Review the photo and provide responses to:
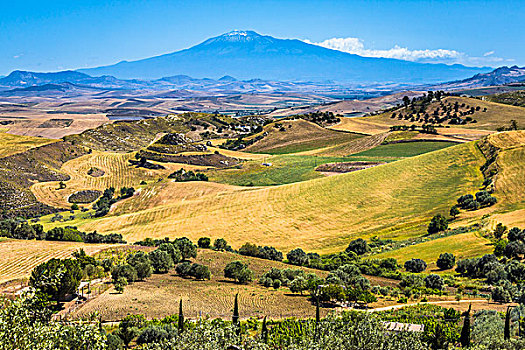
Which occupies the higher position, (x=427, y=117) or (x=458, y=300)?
(x=427, y=117)

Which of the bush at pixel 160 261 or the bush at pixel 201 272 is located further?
the bush at pixel 160 261

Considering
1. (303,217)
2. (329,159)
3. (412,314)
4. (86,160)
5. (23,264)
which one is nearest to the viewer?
(412,314)

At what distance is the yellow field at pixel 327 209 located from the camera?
61.5m

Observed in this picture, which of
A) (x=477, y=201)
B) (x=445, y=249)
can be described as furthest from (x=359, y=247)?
(x=477, y=201)

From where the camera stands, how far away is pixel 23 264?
4528cm

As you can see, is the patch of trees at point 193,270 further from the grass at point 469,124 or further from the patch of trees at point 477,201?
the grass at point 469,124

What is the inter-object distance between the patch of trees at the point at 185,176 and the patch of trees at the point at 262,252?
56.6m

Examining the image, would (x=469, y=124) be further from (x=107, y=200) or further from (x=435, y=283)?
(x=435, y=283)

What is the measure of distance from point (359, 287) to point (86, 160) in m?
118

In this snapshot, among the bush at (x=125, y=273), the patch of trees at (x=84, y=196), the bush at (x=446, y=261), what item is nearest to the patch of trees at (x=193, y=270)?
the bush at (x=125, y=273)

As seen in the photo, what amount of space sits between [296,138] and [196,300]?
450ft

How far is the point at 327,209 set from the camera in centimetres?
6962

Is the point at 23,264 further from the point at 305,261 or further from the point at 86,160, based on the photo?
the point at 86,160

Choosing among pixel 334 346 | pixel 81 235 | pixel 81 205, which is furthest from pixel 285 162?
pixel 334 346
